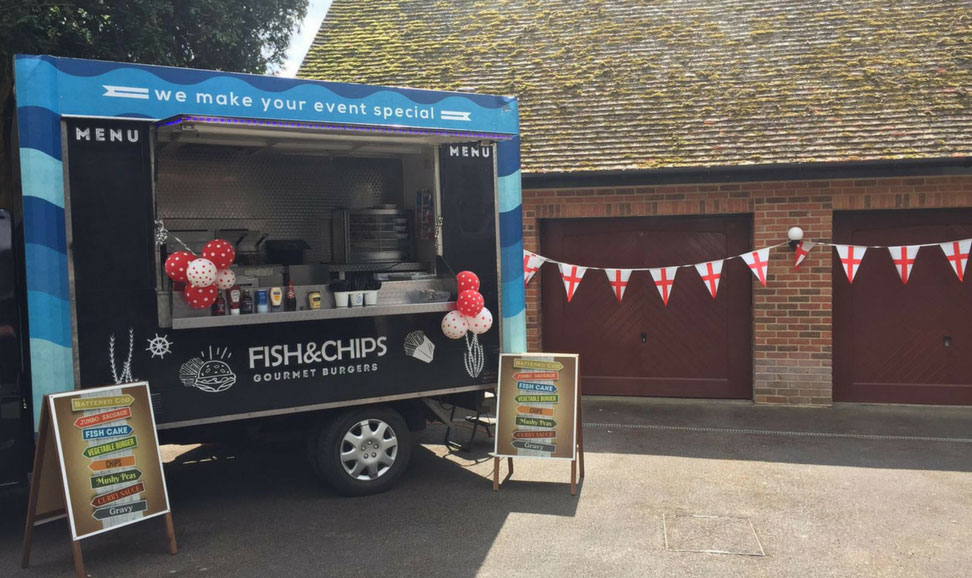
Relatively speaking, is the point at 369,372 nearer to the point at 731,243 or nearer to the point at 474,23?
the point at 731,243

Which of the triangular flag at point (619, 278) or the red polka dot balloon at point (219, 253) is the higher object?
the red polka dot balloon at point (219, 253)

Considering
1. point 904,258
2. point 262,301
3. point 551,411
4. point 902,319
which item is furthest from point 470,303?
point 902,319

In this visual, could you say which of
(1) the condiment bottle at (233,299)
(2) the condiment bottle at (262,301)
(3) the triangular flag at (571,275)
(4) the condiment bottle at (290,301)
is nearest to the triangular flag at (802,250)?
(3) the triangular flag at (571,275)

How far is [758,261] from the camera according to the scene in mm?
8773

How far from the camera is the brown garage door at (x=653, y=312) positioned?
31.1ft

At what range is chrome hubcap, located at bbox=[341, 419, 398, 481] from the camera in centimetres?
609

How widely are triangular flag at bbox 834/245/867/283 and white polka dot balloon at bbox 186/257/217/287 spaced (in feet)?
20.9

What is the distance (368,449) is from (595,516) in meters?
1.72

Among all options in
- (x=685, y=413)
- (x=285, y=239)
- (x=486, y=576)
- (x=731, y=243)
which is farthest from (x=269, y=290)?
(x=731, y=243)

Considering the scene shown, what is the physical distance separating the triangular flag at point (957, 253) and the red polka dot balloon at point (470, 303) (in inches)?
205

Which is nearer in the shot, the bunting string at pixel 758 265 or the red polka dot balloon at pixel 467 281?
the red polka dot balloon at pixel 467 281

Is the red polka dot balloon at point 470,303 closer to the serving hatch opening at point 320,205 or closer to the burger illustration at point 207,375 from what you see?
the serving hatch opening at point 320,205

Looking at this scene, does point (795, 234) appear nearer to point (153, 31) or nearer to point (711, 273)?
point (711, 273)

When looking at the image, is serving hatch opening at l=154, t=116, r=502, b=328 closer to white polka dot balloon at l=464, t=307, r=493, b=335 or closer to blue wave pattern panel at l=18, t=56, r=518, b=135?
blue wave pattern panel at l=18, t=56, r=518, b=135
